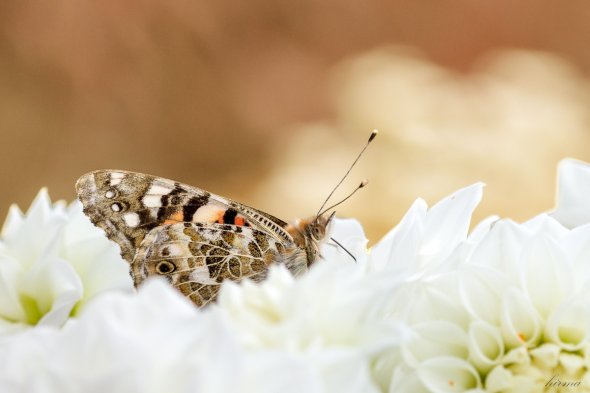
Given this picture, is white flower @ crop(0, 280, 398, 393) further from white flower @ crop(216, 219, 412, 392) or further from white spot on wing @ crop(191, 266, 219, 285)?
white spot on wing @ crop(191, 266, 219, 285)

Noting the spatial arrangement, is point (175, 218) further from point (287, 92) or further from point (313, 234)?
point (287, 92)

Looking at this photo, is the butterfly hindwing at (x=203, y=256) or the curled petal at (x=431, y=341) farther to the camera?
the butterfly hindwing at (x=203, y=256)

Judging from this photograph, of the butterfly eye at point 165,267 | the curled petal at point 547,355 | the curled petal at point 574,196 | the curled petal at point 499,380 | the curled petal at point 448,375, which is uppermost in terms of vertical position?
the curled petal at point 574,196

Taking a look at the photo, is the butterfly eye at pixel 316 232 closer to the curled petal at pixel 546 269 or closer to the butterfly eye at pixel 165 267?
the butterfly eye at pixel 165 267

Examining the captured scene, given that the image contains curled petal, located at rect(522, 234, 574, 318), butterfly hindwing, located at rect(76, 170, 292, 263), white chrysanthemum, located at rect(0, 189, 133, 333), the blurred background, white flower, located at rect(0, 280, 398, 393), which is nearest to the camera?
white flower, located at rect(0, 280, 398, 393)

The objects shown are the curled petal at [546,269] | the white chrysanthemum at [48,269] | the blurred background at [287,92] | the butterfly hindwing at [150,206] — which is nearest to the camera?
the curled petal at [546,269]

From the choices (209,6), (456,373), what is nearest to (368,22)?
(209,6)

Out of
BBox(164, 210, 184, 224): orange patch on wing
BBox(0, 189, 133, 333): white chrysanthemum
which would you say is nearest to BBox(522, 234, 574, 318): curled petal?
BBox(0, 189, 133, 333): white chrysanthemum

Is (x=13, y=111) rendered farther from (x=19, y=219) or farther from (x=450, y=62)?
(x=19, y=219)

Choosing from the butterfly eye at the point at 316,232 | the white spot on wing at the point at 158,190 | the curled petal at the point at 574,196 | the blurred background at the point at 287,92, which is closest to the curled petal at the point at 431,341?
the curled petal at the point at 574,196

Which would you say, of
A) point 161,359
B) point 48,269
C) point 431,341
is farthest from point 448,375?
point 48,269
